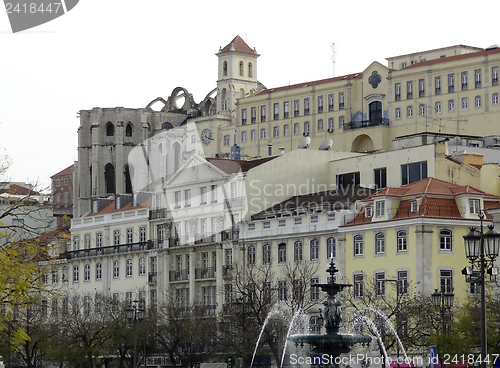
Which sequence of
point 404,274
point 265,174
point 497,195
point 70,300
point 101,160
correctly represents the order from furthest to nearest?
point 101,160 < point 70,300 < point 265,174 < point 497,195 < point 404,274

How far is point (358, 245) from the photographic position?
76188 mm

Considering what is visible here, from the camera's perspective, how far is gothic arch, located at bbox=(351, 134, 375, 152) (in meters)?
127

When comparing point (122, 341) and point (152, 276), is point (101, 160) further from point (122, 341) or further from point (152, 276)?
point (122, 341)

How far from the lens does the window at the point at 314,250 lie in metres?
79.6

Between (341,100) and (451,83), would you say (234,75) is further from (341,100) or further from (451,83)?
(451,83)

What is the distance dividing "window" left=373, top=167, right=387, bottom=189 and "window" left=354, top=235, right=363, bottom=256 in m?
11.1

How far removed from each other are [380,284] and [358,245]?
12.7ft

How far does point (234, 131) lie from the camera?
145625 mm

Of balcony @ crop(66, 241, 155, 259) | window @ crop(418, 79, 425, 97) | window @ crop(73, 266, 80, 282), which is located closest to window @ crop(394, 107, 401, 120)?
window @ crop(418, 79, 425, 97)

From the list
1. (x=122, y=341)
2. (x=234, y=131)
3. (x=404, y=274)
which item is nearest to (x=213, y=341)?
(x=122, y=341)

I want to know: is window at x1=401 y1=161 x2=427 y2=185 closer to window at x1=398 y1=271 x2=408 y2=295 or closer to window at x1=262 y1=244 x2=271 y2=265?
window at x1=262 y1=244 x2=271 y2=265

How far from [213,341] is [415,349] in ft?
59.5

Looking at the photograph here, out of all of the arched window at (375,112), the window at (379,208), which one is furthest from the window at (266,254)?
the arched window at (375,112)

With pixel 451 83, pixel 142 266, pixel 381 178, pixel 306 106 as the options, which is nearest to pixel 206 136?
pixel 306 106
